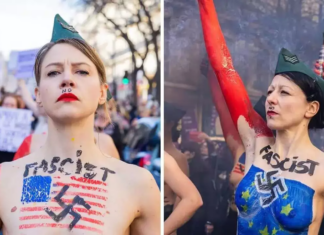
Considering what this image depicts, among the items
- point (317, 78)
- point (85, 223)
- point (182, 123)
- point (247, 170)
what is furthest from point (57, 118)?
point (317, 78)

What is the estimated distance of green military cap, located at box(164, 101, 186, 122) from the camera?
280 cm

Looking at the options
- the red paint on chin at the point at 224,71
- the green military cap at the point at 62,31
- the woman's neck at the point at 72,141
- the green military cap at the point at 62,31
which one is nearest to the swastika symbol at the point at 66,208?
the woman's neck at the point at 72,141

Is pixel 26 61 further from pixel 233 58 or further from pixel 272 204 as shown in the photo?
pixel 272 204

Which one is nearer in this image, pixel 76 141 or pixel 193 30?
pixel 76 141

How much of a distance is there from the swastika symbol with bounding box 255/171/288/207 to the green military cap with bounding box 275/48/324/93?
2.18 feet

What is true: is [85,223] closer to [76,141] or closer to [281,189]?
[76,141]

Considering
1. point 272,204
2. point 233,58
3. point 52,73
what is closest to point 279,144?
point 272,204

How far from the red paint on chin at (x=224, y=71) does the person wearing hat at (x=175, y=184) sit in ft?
1.16

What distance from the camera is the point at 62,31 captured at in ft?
8.49

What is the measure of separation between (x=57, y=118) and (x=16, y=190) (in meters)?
0.48

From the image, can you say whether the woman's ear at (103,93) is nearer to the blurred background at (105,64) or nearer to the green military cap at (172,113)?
the blurred background at (105,64)

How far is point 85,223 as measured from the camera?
242 centimetres

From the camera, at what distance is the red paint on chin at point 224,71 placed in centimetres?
286

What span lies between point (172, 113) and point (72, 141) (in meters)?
0.70
